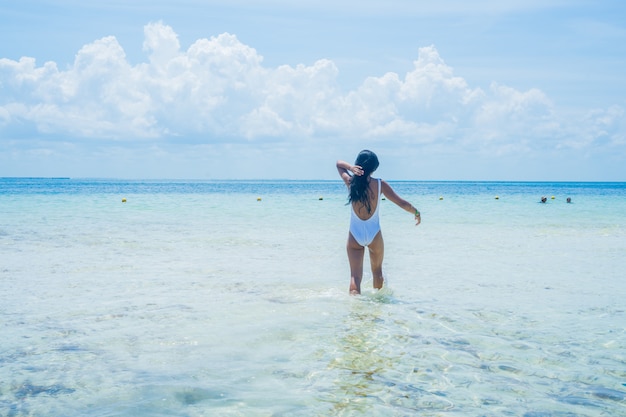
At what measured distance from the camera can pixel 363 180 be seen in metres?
7.53

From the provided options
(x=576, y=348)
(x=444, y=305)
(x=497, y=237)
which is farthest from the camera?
(x=497, y=237)

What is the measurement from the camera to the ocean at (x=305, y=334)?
431cm

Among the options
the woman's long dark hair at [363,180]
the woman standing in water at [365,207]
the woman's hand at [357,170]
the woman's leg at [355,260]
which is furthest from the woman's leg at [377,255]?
the woman's hand at [357,170]

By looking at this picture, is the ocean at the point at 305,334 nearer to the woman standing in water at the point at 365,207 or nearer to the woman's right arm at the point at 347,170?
the woman standing in water at the point at 365,207

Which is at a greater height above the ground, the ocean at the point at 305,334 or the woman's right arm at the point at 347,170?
the woman's right arm at the point at 347,170

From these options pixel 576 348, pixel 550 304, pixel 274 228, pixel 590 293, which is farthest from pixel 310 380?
pixel 274 228

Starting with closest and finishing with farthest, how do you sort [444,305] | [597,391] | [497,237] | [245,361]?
[597,391] → [245,361] → [444,305] → [497,237]

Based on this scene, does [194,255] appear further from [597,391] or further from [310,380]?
[597,391]

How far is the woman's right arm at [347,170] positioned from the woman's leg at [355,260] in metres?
0.79

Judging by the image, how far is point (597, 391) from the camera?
448cm

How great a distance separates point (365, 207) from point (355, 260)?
2.57ft

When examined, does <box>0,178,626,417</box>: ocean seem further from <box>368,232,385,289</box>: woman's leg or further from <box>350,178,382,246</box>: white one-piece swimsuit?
<box>350,178,382,246</box>: white one-piece swimsuit

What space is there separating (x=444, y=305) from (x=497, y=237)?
33.0ft

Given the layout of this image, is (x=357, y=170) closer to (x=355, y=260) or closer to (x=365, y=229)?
(x=365, y=229)
